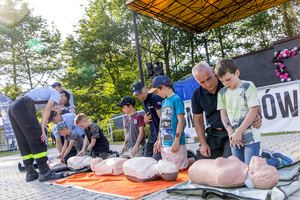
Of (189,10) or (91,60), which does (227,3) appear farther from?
(91,60)

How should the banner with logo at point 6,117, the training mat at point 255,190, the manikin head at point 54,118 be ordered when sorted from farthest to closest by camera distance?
the banner with logo at point 6,117, the manikin head at point 54,118, the training mat at point 255,190

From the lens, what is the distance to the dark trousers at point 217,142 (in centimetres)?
287

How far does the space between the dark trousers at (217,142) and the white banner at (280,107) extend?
14.5 feet

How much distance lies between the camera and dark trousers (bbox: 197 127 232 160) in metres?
2.87

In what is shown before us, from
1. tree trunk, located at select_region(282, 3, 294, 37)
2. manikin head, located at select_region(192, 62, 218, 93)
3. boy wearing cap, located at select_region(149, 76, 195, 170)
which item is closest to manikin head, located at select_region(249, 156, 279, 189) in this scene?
manikin head, located at select_region(192, 62, 218, 93)

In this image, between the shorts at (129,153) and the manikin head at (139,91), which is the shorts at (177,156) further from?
the manikin head at (139,91)

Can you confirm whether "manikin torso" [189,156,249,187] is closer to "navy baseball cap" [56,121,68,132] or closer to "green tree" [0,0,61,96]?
"navy baseball cap" [56,121,68,132]

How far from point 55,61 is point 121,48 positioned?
6.57 metres

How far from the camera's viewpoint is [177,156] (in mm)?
3352

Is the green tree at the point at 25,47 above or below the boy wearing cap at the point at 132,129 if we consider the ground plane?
above

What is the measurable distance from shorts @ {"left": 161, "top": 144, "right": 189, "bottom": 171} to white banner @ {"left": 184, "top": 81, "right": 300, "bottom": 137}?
14.6 feet

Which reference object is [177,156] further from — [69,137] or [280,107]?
[280,107]

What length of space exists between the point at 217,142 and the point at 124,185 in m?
1.38

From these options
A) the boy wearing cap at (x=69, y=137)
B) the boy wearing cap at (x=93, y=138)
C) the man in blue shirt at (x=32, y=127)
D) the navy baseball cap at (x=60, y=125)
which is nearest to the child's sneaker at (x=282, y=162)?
the boy wearing cap at (x=93, y=138)
